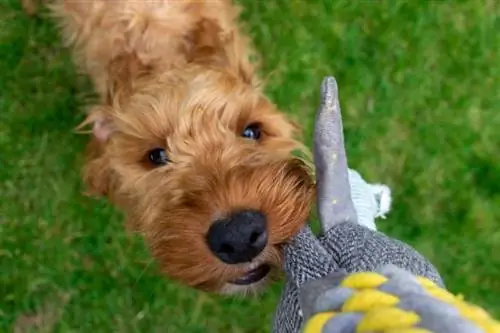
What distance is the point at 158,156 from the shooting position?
7.88 ft

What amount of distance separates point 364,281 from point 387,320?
191 millimetres

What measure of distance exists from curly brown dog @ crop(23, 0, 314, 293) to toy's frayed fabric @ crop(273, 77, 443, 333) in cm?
17

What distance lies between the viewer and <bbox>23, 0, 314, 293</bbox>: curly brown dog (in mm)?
1936

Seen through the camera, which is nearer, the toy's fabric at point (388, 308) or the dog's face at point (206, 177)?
the toy's fabric at point (388, 308)

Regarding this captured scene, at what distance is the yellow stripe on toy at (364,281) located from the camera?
49.4 inches

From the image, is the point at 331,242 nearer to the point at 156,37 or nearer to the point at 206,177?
the point at 206,177

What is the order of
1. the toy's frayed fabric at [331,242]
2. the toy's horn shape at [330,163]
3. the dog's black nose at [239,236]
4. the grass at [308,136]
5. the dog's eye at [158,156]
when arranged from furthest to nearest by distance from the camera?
the grass at [308,136]
the dog's eye at [158,156]
the dog's black nose at [239,236]
the toy's horn shape at [330,163]
the toy's frayed fabric at [331,242]

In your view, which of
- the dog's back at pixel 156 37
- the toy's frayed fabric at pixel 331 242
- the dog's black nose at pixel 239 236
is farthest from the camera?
the dog's back at pixel 156 37

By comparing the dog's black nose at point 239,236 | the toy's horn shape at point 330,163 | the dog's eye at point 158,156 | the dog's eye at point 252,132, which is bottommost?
the dog's eye at point 158,156

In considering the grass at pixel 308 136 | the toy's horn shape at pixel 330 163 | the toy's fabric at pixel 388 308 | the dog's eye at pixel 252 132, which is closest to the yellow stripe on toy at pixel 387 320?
the toy's fabric at pixel 388 308

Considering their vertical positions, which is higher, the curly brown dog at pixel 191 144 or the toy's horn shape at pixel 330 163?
the toy's horn shape at pixel 330 163

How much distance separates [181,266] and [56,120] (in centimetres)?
154

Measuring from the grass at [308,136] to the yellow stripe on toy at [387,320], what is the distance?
1966 millimetres

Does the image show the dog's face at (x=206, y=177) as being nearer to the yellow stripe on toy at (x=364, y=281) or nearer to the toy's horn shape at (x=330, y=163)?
the toy's horn shape at (x=330, y=163)
